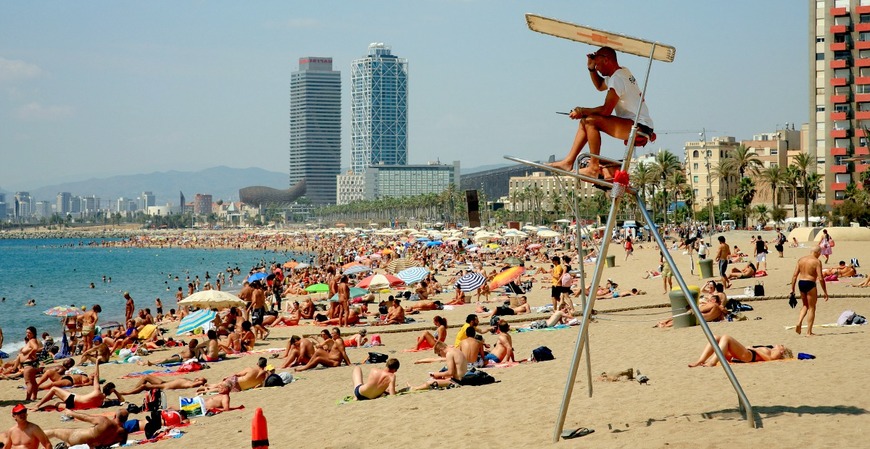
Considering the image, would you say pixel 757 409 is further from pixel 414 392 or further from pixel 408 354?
pixel 408 354

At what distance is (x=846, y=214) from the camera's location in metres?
55.5

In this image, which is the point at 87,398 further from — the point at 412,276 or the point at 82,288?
the point at 82,288

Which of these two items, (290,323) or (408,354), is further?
(290,323)

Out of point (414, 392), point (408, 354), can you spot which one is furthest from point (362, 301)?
point (414, 392)

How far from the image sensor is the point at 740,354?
1100 centimetres

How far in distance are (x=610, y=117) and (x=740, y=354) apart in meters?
4.62

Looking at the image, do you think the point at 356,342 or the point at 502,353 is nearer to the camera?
the point at 502,353

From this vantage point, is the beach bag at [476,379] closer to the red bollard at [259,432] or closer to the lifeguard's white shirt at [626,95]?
the red bollard at [259,432]

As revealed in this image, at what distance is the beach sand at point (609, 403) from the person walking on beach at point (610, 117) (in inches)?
94.6

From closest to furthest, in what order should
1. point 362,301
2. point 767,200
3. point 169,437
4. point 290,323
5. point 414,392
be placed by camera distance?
point 169,437, point 414,392, point 290,323, point 362,301, point 767,200

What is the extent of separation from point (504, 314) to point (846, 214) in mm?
41430

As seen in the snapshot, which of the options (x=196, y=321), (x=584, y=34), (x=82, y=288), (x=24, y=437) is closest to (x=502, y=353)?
(x=24, y=437)

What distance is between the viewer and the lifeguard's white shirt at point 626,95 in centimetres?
764

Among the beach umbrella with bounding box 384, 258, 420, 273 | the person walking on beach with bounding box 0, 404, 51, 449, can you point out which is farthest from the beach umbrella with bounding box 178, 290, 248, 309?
the beach umbrella with bounding box 384, 258, 420, 273
